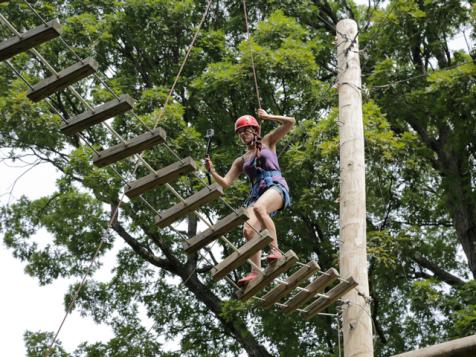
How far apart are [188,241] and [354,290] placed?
146 centimetres

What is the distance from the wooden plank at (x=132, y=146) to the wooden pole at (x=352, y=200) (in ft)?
6.51

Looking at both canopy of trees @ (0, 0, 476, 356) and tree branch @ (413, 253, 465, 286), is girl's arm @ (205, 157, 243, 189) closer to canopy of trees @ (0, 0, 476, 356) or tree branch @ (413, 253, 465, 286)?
canopy of trees @ (0, 0, 476, 356)

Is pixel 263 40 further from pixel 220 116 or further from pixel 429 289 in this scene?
pixel 429 289

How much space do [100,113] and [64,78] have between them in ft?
1.09

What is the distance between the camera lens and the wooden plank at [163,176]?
255 inches

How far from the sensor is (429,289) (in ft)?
42.0

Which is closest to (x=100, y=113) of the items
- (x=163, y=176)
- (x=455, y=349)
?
(x=163, y=176)

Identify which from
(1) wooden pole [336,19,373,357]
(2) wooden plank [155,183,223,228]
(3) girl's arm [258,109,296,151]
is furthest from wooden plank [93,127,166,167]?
(1) wooden pole [336,19,373,357]

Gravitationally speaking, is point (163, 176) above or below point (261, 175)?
below

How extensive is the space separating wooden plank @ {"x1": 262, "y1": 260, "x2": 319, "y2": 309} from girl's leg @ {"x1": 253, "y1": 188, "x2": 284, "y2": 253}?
29cm

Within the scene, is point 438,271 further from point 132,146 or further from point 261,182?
point 132,146

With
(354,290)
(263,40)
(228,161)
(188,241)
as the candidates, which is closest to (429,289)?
(228,161)

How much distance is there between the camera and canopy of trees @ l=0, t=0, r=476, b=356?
13.3 meters

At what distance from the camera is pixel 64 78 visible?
6.37 meters
